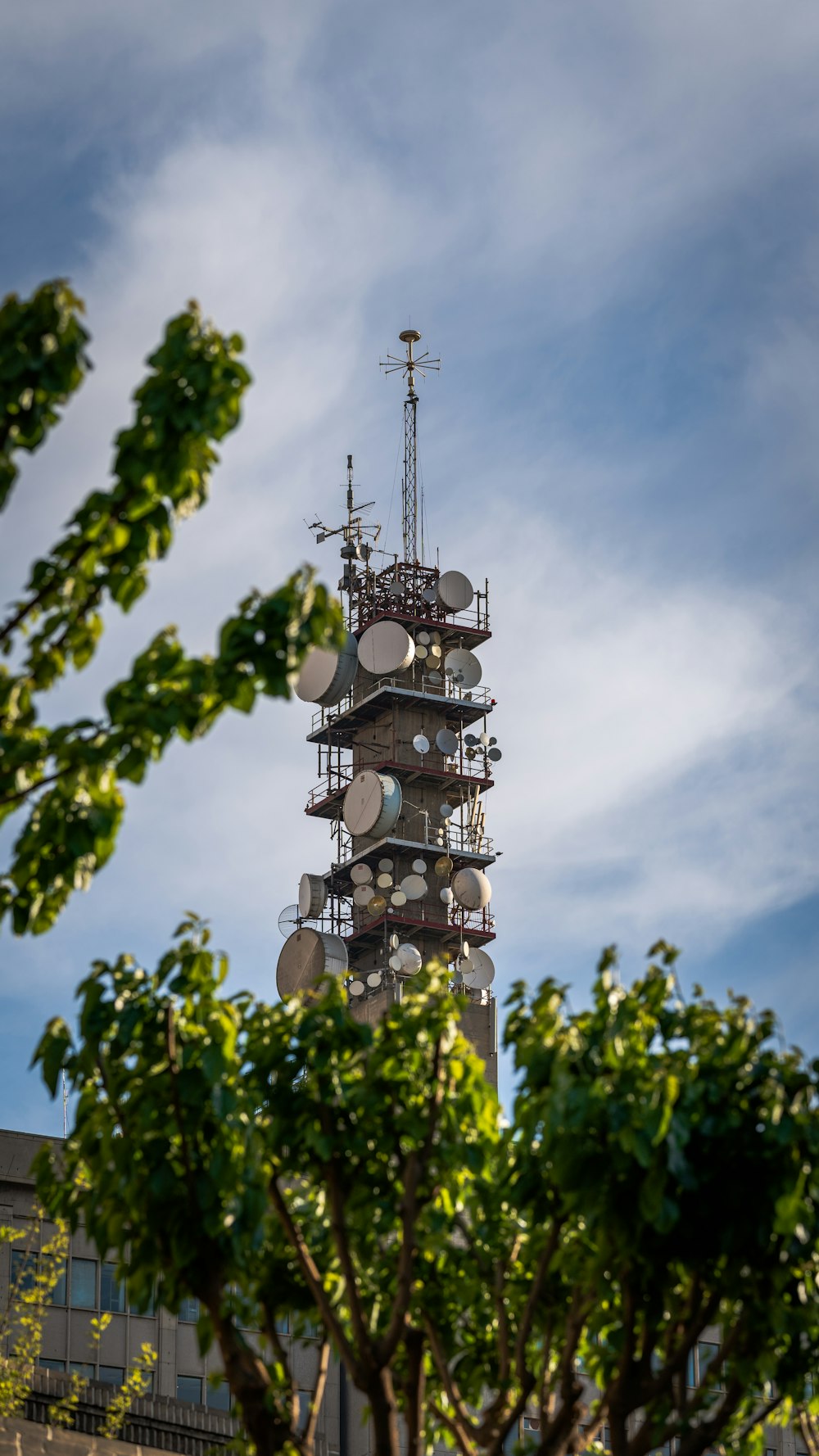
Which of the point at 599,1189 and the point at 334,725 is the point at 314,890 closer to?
the point at 334,725

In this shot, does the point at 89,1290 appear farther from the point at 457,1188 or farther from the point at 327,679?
the point at 457,1188

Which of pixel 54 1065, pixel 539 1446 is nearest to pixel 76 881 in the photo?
pixel 54 1065

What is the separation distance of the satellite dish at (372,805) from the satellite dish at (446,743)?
4.02 metres

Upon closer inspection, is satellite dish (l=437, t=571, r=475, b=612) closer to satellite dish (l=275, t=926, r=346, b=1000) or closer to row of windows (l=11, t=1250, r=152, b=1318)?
satellite dish (l=275, t=926, r=346, b=1000)

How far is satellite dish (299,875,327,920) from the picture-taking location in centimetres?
8912

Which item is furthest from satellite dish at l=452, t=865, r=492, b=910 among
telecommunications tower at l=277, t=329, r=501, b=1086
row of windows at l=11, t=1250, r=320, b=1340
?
row of windows at l=11, t=1250, r=320, b=1340

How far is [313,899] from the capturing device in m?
89.1

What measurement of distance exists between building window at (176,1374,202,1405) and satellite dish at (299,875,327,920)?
33632 mm

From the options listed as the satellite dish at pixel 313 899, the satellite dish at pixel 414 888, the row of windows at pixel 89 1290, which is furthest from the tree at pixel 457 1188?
the satellite dish at pixel 313 899

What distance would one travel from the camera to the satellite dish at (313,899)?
89125 mm

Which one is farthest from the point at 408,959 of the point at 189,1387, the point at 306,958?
the point at 189,1387

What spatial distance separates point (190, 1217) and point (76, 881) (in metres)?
3.59

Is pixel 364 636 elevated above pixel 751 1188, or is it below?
above

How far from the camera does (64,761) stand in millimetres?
11367
